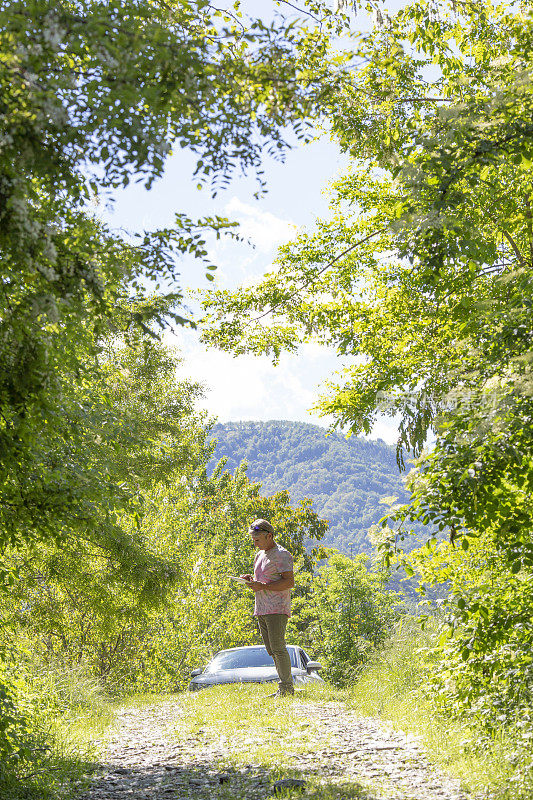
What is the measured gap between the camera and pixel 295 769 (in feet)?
18.6

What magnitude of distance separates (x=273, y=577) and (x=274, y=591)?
18 centimetres

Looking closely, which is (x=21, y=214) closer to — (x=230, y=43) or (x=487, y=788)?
(x=230, y=43)

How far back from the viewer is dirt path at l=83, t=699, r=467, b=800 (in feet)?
16.5

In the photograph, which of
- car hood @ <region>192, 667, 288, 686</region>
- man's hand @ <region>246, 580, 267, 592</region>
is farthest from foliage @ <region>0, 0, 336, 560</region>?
car hood @ <region>192, 667, 288, 686</region>

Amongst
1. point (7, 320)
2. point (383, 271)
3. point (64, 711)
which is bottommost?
point (64, 711)

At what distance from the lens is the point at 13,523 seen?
4555 mm

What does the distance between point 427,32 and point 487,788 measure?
948cm

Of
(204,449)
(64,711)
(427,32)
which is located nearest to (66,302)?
(64,711)

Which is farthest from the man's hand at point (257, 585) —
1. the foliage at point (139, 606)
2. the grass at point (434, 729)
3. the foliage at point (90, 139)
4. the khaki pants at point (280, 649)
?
the foliage at point (90, 139)

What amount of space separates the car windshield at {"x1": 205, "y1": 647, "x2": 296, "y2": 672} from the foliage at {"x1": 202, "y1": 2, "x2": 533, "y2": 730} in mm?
4288

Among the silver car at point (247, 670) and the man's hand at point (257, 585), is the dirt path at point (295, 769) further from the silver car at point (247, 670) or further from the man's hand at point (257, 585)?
the silver car at point (247, 670)

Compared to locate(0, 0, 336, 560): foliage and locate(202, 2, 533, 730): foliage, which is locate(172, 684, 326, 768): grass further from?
locate(0, 0, 336, 560): foliage

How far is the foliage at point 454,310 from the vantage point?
165 inches

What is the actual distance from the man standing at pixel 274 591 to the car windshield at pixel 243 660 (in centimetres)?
244
